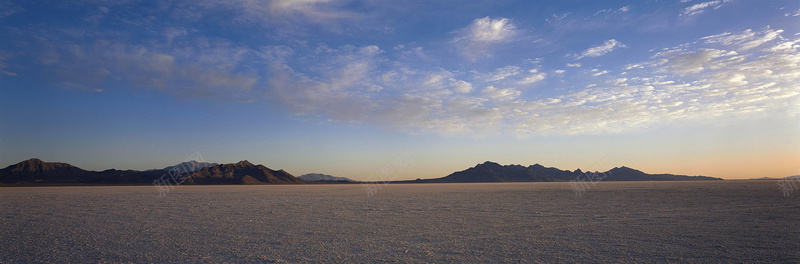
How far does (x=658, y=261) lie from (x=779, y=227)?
9.42m

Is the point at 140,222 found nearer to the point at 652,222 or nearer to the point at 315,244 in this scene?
the point at 315,244

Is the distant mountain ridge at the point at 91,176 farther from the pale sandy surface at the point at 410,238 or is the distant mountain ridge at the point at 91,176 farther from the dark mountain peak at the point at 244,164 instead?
the pale sandy surface at the point at 410,238

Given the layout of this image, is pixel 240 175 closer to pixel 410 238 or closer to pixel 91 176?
pixel 91 176

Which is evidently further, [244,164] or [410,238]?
[244,164]

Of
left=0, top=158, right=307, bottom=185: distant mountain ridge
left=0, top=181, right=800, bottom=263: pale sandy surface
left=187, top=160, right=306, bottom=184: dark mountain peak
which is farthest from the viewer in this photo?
left=187, top=160, right=306, bottom=184: dark mountain peak

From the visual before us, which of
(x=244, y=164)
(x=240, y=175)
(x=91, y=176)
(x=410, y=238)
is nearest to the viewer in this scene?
(x=410, y=238)

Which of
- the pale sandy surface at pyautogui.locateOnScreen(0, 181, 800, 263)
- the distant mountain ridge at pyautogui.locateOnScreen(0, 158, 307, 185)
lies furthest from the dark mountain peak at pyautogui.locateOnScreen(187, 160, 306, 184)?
the pale sandy surface at pyautogui.locateOnScreen(0, 181, 800, 263)

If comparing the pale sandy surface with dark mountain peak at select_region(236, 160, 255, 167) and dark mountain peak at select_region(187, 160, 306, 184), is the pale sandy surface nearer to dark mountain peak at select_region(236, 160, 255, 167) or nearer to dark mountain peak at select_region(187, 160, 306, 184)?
dark mountain peak at select_region(187, 160, 306, 184)

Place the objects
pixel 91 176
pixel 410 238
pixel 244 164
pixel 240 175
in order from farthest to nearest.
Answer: pixel 244 164
pixel 240 175
pixel 91 176
pixel 410 238

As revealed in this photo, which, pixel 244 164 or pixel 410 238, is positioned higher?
pixel 244 164

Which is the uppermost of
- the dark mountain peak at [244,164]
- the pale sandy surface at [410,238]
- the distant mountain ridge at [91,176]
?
the dark mountain peak at [244,164]

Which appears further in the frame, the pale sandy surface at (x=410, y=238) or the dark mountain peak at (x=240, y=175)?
the dark mountain peak at (x=240, y=175)

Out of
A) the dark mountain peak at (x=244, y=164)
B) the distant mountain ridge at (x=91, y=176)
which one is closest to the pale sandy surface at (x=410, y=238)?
the distant mountain ridge at (x=91, y=176)

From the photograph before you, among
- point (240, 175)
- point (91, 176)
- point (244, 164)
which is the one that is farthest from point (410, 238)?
point (244, 164)
